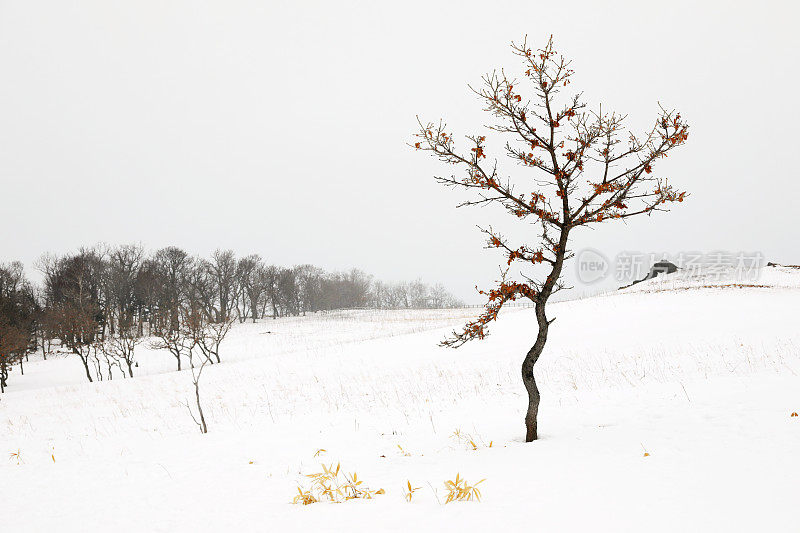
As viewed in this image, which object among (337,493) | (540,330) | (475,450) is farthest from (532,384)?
(337,493)

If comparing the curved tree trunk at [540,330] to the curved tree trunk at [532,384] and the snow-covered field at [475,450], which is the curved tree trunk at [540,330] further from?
the snow-covered field at [475,450]

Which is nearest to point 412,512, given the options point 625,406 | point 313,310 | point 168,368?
point 625,406

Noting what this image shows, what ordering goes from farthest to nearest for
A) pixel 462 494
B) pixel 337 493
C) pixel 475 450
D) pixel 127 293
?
pixel 127 293 < pixel 475 450 < pixel 337 493 < pixel 462 494

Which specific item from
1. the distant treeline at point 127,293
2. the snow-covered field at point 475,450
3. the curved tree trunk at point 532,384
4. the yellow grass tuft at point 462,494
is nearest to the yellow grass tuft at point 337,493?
the snow-covered field at point 475,450

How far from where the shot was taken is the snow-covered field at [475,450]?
366cm

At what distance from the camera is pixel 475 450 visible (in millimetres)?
6035

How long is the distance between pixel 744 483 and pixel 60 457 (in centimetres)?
1113

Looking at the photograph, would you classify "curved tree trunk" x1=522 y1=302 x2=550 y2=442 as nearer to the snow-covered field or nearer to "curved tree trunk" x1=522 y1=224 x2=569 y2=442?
"curved tree trunk" x1=522 y1=224 x2=569 y2=442

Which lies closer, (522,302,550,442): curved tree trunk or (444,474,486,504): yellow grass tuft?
(444,474,486,504): yellow grass tuft

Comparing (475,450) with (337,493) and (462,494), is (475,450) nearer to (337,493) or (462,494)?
(462,494)

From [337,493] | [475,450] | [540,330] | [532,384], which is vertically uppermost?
[540,330]

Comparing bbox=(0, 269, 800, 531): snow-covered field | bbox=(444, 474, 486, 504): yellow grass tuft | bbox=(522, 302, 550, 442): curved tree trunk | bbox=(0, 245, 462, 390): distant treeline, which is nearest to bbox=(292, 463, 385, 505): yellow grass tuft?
bbox=(0, 269, 800, 531): snow-covered field

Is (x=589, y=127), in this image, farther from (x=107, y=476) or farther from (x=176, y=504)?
(x=107, y=476)

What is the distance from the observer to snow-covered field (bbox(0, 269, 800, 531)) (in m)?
3.66
